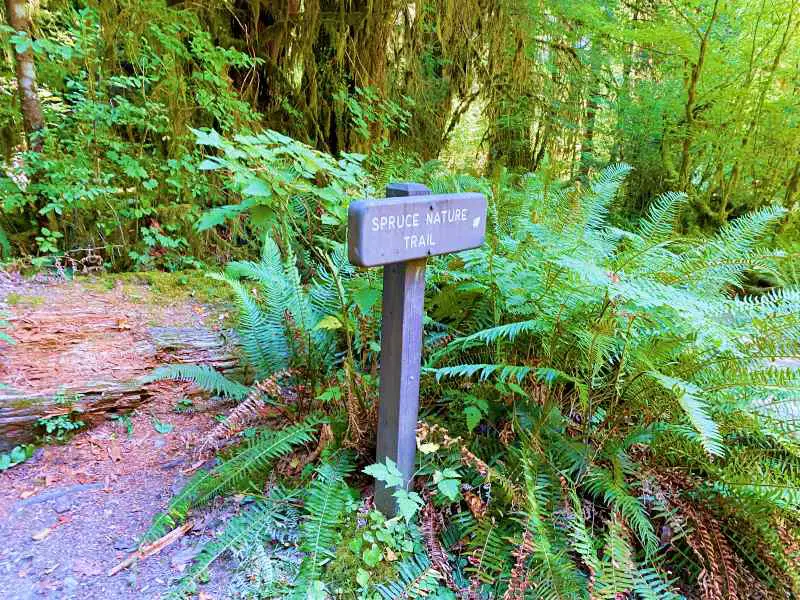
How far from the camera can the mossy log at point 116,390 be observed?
85.8 inches

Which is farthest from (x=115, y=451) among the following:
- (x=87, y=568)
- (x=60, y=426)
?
(x=87, y=568)

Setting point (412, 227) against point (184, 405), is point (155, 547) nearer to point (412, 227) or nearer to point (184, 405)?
point (184, 405)

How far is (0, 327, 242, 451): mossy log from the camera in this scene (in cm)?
218

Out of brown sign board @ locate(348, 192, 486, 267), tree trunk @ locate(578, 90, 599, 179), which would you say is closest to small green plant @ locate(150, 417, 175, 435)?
brown sign board @ locate(348, 192, 486, 267)

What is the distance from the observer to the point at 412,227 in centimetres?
149

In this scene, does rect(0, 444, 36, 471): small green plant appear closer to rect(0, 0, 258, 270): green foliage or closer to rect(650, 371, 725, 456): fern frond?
rect(0, 0, 258, 270): green foliage

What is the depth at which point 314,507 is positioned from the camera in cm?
167

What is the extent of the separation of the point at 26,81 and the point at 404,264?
3.57 metres

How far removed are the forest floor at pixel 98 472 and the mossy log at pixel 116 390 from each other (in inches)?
2.1

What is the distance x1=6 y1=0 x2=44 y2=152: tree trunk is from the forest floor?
1.16m

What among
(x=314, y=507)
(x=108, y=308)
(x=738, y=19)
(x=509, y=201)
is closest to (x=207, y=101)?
(x=108, y=308)

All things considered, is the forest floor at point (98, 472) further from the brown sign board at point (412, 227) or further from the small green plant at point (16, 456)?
the brown sign board at point (412, 227)

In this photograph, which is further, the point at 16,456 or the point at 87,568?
the point at 16,456

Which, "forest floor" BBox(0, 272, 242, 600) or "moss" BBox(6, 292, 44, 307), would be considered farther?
"moss" BBox(6, 292, 44, 307)
